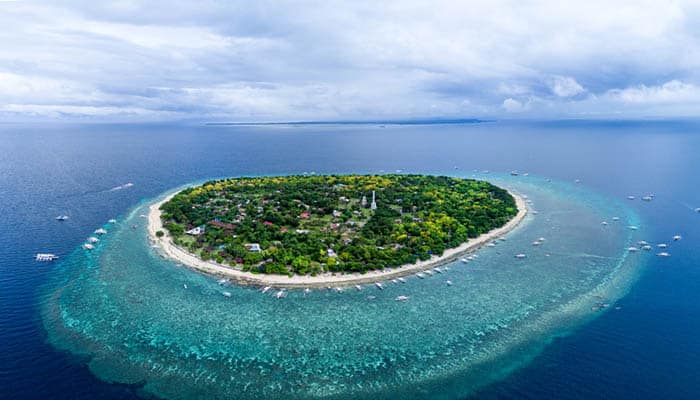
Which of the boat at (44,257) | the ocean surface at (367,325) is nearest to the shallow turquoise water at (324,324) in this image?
the ocean surface at (367,325)

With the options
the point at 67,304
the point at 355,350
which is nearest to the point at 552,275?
the point at 355,350

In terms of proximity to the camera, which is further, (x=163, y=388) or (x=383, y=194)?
(x=383, y=194)

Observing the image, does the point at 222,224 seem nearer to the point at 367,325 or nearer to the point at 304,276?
the point at 304,276

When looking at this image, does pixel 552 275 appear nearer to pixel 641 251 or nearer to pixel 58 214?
pixel 641 251

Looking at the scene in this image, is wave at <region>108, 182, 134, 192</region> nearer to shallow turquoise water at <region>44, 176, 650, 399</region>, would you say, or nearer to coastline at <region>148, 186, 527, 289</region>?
coastline at <region>148, 186, 527, 289</region>

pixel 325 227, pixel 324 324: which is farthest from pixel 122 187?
pixel 324 324

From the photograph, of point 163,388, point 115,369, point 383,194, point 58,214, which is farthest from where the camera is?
point 383,194

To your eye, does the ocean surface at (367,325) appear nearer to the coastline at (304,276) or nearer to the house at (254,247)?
the coastline at (304,276)
